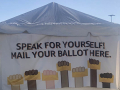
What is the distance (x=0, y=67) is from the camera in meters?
2.49

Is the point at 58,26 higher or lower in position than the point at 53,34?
higher

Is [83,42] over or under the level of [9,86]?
over

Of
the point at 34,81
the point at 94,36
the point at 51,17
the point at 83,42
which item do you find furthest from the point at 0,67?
the point at 94,36

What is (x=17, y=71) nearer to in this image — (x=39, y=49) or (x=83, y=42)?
(x=39, y=49)

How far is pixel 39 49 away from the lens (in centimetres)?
246

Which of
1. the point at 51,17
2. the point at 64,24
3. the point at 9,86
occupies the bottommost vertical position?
the point at 9,86

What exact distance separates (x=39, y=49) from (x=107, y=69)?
1311mm

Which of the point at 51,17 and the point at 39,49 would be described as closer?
the point at 39,49

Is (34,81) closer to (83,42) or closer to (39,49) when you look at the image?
(39,49)

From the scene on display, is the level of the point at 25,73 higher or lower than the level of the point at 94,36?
lower

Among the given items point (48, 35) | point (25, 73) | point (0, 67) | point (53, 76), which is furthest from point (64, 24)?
point (0, 67)

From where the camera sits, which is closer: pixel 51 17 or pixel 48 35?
pixel 48 35

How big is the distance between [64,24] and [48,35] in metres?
0.35

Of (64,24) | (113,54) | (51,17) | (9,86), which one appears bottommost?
(9,86)
